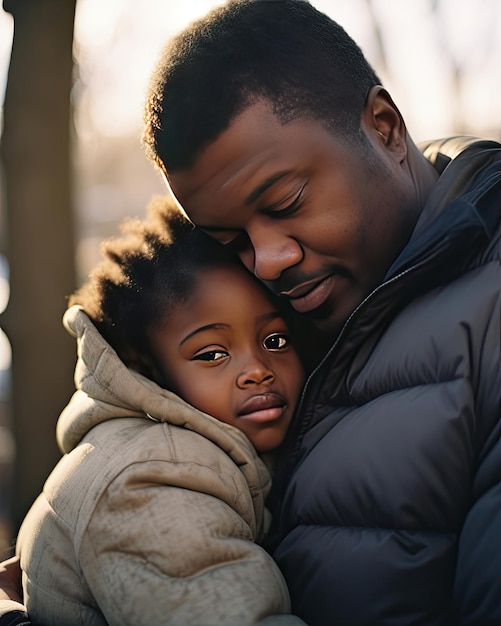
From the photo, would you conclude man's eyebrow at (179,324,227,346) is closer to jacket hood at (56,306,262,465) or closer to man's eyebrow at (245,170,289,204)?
jacket hood at (56,306,262,465)

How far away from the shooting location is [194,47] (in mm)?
2215

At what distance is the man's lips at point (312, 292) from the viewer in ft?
7.22

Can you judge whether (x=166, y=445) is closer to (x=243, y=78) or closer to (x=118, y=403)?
(x=118, y=403)

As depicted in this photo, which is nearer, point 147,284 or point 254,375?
point 254,375

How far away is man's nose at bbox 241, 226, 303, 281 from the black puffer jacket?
0.74ft

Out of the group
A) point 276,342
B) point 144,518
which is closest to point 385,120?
point 276,342

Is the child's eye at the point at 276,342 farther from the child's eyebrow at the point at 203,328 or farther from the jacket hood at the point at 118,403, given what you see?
the jacket hood at the point at 118,403

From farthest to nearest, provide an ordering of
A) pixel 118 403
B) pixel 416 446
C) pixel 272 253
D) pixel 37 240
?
pixel 37 240 < pixel 118 403 < pixel 272 253 < pixel 416 446

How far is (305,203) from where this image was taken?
2.12 metres

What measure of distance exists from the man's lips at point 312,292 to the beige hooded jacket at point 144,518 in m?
0.38

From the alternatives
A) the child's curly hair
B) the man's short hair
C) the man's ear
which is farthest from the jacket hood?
the man's ear

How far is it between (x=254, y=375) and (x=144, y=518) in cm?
56

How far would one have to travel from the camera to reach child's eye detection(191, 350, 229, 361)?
7.79 feet

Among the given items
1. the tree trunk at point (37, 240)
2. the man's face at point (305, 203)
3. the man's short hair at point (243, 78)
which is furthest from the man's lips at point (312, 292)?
the tree trunk at point (37, 240)
